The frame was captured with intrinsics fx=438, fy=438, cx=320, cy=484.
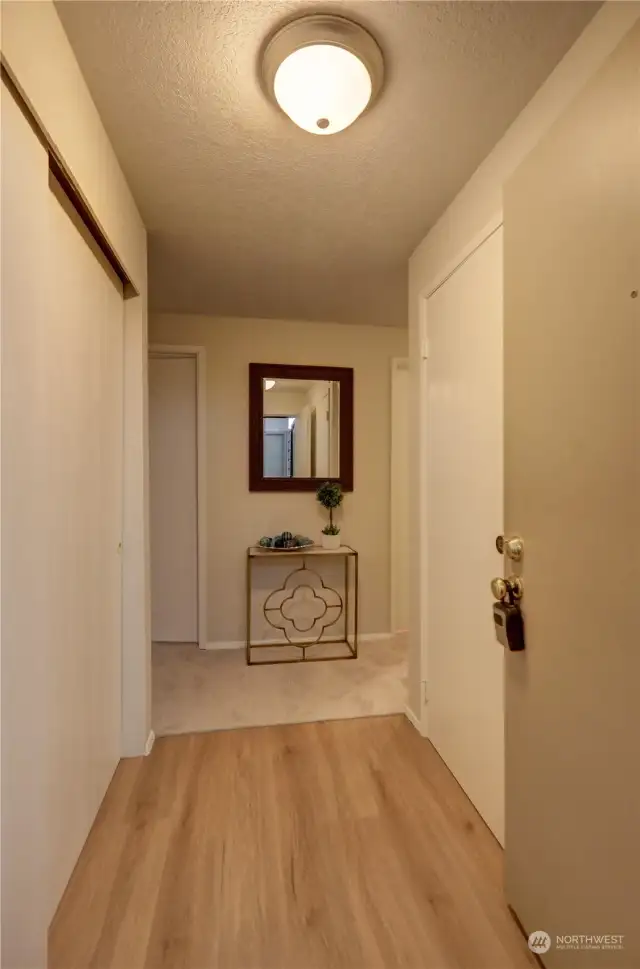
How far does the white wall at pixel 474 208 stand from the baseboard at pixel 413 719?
24 mm

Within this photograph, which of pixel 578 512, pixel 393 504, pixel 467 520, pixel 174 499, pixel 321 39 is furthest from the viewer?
pixel 393 504

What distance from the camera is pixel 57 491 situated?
1.17 metres

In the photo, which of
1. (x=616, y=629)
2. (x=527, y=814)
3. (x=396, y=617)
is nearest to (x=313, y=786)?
(x=527, y=814)

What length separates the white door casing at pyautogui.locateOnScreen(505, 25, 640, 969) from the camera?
793 millimetres

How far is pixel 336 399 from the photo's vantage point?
10.1ft

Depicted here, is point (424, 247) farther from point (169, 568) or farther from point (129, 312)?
point (169, 568)

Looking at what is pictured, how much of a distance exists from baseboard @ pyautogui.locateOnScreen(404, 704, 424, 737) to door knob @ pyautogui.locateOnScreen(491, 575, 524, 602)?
1200 mm

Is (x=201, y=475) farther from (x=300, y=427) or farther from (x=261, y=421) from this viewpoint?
(x=300, y=427)

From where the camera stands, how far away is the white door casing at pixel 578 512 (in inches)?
31.2

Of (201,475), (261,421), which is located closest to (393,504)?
(261,421)

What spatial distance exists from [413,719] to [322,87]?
237cm

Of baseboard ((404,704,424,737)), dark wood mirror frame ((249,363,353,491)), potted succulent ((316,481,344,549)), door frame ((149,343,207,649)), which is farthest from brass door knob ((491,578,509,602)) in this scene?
door frame ((149,343,207,649))

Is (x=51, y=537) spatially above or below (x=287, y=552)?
above

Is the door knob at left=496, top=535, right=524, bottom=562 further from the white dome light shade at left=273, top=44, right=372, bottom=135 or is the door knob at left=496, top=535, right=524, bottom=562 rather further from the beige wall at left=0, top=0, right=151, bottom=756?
the beige wall at left=0, top=0, right=151, bottom=756
